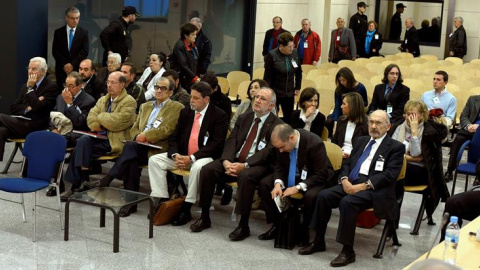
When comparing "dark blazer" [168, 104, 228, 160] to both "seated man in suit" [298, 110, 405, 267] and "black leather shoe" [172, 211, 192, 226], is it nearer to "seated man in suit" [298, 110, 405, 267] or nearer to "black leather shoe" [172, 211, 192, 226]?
"black leather shoe" [172, 211, 192, 226]

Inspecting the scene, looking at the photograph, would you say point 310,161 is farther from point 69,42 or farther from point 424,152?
point 69,42

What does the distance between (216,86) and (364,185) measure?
2343 millimetres

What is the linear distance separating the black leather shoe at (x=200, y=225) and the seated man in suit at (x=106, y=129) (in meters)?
1.26

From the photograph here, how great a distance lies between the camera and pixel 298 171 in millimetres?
7090

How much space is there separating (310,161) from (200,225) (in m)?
→ 1.23

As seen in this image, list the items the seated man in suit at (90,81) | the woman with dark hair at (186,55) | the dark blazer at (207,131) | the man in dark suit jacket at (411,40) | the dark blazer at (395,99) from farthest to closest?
1. the man in dark suit jacket at (411,40)
2. the woman with dark hair at (186,55)
3. the dark blazer at (395,99)
4. the seated man in suit at (90,81)
5. the dark blazer at (207,131)

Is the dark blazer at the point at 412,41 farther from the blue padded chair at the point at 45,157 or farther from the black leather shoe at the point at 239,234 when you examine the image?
the blue padded chair at the point at 45,157

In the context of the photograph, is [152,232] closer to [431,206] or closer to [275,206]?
[275,206]

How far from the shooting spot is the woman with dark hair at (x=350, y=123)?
775 cm

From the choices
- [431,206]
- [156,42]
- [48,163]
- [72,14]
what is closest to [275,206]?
[431,206]

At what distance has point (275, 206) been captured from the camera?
716 cm

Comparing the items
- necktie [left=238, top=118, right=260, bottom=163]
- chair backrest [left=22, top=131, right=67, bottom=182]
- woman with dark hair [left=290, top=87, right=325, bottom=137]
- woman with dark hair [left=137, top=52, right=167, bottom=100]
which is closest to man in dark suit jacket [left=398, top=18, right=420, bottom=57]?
woman with dark hair [left=137, top=52, right=167, bottom=100]

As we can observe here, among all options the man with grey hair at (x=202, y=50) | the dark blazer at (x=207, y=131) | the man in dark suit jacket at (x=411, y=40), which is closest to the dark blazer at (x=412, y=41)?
the man in dark suit jacket at (x=411, y=40)

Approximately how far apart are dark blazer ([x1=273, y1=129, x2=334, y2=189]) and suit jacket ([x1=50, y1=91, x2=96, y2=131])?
2474 millimetres
